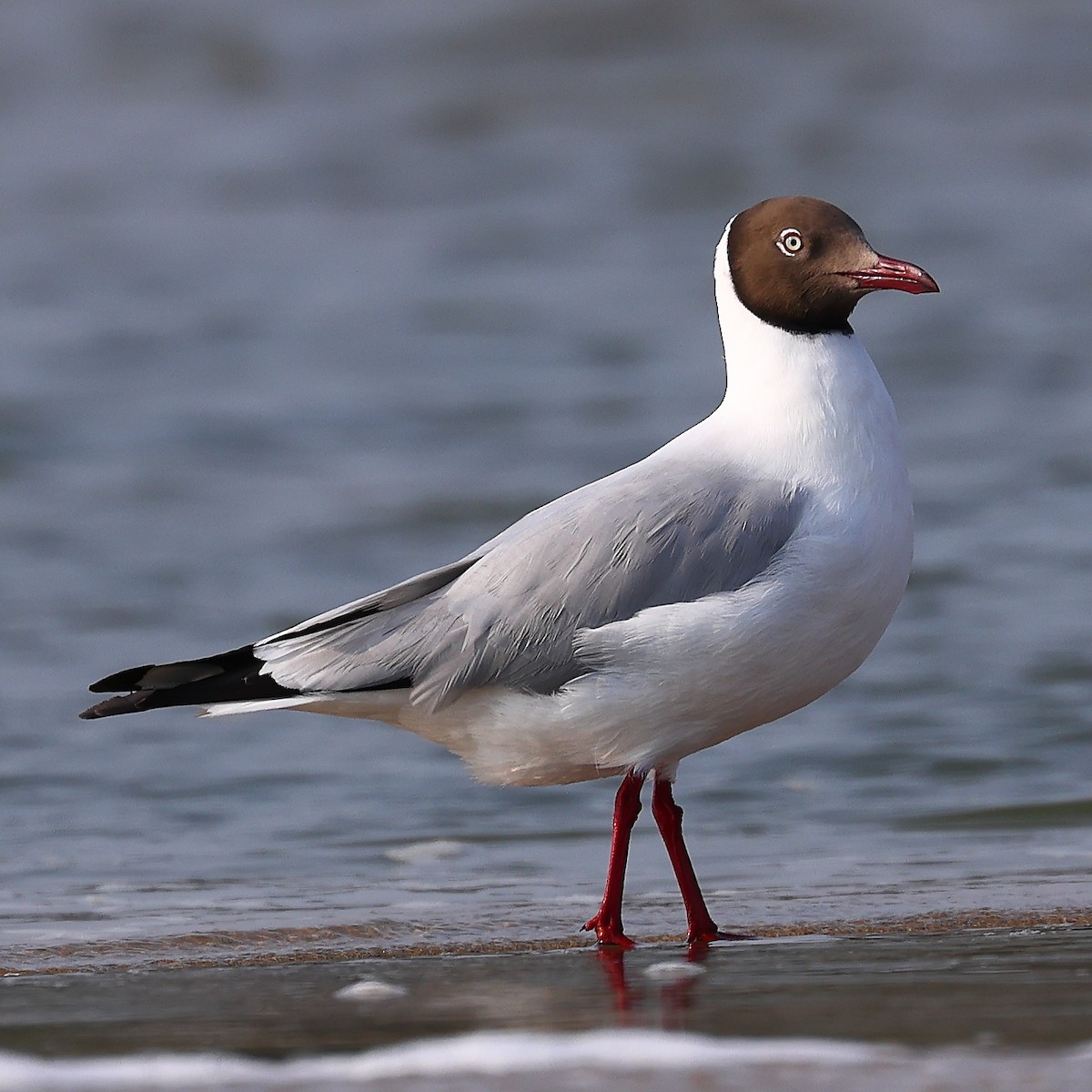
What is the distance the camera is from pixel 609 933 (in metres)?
4.50

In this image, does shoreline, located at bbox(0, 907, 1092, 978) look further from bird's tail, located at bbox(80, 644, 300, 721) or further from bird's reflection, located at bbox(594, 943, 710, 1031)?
bird's tail, located at bbox(80, 644, 300, 721)

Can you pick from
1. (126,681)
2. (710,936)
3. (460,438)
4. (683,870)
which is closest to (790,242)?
(683,870)

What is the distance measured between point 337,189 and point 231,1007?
13.4 m

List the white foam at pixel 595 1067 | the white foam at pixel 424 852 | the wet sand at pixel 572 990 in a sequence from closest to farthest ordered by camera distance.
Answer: the white foam at pixel 595 1067
the wet sand at pixel 572 990
the white foam at pixel 424 852

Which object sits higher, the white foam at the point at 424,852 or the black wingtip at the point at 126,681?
the black wingtip at the point at 126,681

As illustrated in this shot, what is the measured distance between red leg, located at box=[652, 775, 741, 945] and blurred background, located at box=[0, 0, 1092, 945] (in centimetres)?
20

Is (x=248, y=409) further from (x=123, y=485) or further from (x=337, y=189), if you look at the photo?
(x=337, y=189)

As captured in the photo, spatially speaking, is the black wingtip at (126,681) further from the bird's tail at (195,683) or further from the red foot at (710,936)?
the red foot at (710,936)

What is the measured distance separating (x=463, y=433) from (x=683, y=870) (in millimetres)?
6903

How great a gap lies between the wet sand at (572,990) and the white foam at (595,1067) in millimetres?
76

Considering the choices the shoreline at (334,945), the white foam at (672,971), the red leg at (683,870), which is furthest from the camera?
the red leg at (683,870)

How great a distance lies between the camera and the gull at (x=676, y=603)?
4445 mm

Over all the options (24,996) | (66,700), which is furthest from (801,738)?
(24,996)

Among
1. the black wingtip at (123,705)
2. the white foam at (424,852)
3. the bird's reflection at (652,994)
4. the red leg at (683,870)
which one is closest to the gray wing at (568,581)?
the black wingtip at (123,705)
